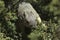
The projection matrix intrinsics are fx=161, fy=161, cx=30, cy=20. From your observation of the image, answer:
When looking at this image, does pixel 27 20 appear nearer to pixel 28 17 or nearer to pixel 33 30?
pixel 28 17

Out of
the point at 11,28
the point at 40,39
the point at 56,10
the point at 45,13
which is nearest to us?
the point at 56,10

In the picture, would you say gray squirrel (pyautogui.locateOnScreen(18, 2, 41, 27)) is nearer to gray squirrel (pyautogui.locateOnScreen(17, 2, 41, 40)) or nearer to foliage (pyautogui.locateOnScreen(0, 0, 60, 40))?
gray squirrel (pyautogui.locateOnScreen(17, 2, 41, 40))

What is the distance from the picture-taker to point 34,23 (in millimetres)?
7066

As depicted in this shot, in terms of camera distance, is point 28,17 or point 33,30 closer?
point 33,30

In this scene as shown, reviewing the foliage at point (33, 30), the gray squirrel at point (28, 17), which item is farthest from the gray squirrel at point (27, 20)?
the foliage at point (33, 30)

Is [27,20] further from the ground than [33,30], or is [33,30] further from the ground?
[27,20]

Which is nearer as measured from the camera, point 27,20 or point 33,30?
point 33,30

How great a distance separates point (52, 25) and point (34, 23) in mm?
852

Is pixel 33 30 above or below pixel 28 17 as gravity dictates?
below

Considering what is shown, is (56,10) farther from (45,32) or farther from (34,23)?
(34,23)

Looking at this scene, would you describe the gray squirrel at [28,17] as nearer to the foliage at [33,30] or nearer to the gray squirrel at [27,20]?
the gray squirrel at [27,20]

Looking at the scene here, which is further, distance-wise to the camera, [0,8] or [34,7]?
[34,7]

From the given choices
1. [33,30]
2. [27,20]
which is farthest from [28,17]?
[33,30]

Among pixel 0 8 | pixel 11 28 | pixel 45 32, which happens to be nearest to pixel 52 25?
pixel 45 32
